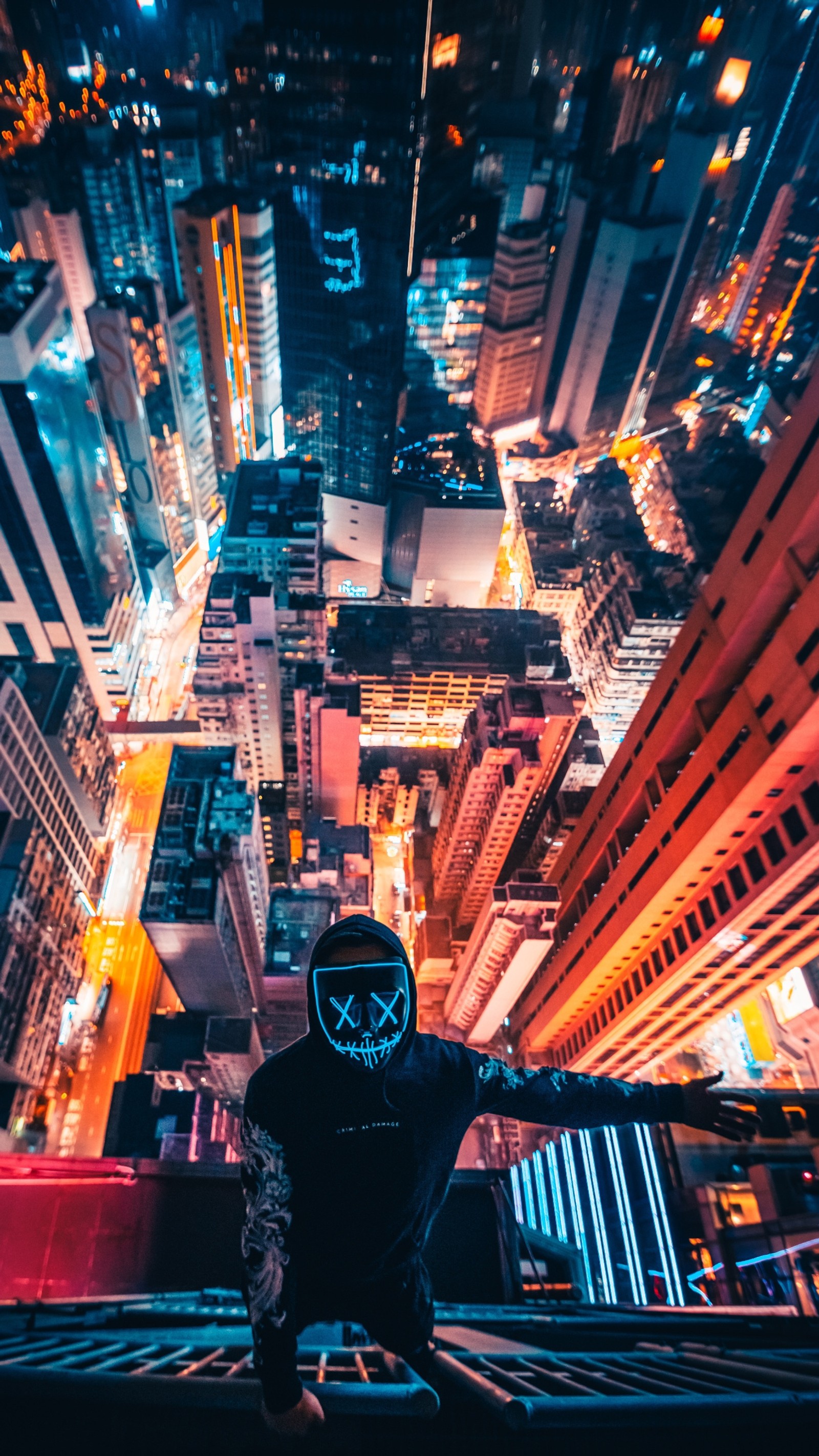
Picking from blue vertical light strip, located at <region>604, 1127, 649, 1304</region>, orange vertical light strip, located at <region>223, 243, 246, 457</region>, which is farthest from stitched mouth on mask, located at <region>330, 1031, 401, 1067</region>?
orange vertical light strip, located at <region>223, 243, 246, 457</region>

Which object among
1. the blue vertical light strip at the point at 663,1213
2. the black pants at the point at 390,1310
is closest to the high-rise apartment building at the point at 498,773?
the blue vertical light strip at the point at 663,1213

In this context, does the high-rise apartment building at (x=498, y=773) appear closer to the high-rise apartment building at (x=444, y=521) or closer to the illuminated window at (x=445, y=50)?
the high-rise apartment building at (x=444, y=521)

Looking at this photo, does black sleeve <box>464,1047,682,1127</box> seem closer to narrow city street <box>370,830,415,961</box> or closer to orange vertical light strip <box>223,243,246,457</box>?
narrow city street <box>370,830,415,961</box>

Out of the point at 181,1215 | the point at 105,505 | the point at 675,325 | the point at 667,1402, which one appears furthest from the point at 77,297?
the point at 667,1402

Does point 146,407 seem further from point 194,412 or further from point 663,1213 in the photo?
point 663,1213

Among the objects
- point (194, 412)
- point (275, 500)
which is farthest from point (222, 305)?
point (275, 500)

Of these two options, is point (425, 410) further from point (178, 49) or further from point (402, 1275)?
point (402, 1275)
